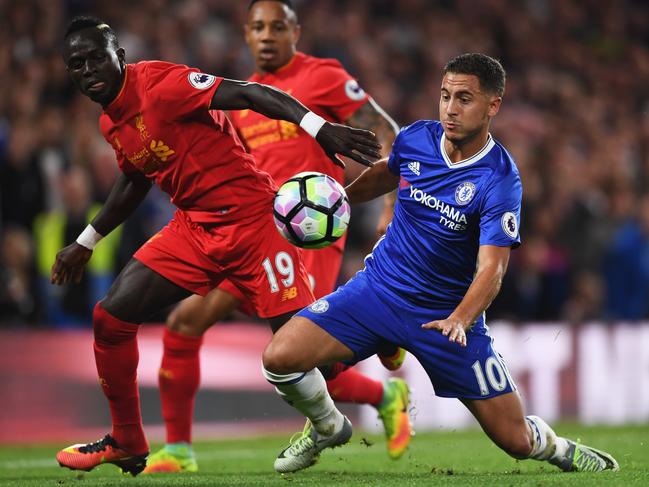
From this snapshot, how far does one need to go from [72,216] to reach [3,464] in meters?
2.75

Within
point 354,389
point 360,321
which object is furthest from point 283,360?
point 354,389

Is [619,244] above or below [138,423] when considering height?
above

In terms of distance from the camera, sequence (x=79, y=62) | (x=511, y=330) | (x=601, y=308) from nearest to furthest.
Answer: (x=79, y=62)
(x=511, y=330)
(x=601, y=308)

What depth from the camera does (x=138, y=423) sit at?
6051mm

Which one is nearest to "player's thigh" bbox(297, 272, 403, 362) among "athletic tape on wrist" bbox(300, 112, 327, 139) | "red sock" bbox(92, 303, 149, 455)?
"athletic tape on wrist" bbox(300, 112, 327, 139)

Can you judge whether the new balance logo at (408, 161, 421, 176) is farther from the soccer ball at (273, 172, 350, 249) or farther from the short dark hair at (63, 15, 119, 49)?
the short dark hair at (63, 15, 119, 49)

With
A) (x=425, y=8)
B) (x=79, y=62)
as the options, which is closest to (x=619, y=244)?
(x=425, y=8)

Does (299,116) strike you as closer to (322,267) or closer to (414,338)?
(414,338)

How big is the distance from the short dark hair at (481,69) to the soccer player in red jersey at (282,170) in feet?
4.58

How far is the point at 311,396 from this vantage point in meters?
5.79

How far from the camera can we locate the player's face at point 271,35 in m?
7.07

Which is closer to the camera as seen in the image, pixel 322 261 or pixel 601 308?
pixel 322 261

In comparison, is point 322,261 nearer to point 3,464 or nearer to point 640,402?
point 3,464

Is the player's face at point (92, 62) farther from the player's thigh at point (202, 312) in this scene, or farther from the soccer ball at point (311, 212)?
the player's thigh at point (202, 312)
